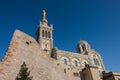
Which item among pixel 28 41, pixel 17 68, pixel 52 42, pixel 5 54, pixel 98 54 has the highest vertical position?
pixel 52 42

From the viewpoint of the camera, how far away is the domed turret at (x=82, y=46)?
56.3 meters

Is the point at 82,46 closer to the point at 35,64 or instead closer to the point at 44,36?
the point at 44,36

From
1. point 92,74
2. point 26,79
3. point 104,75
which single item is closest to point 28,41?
point 26,79

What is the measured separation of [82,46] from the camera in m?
57.8

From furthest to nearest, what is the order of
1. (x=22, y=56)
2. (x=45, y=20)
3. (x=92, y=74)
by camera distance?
1. (x=45, y=20)
2. (x=92, y=74)
3. (x=22, y=56)

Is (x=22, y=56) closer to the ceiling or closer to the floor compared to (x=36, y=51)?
closer to the floor

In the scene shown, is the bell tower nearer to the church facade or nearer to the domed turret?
the domed turret

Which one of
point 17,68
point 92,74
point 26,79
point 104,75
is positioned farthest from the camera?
point 104,75

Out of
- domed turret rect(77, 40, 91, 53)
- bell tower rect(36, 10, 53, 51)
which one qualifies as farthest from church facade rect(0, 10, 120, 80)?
bell tower rect(36, 10, 53, 51)

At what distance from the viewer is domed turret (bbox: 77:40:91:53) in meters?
56.3

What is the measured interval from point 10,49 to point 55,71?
5.93 m

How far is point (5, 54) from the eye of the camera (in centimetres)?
1223

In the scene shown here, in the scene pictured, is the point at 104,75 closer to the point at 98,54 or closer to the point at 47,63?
the point at 47,63

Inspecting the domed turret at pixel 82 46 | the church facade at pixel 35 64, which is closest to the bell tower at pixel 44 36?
the domed turret at pixel 82 46
